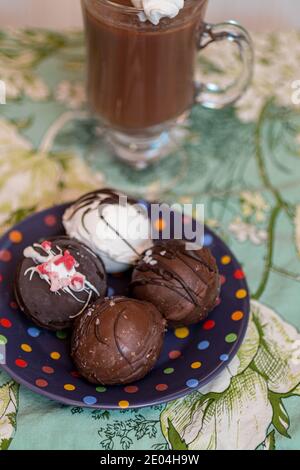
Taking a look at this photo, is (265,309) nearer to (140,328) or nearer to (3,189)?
(140,328)

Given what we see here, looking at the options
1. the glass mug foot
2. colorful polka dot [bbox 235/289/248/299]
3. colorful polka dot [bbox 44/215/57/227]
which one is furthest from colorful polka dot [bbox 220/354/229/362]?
the glass mug foot

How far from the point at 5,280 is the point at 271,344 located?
15.7 inches

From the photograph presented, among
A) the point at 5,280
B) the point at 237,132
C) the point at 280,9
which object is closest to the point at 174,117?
the point at 237,132

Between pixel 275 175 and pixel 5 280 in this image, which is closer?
pixel 5 280

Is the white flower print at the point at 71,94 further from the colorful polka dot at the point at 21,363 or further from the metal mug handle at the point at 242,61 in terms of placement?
the colorful polka dot at the point at 21,363

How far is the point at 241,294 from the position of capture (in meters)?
0.91

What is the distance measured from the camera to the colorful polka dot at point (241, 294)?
91 centimetres

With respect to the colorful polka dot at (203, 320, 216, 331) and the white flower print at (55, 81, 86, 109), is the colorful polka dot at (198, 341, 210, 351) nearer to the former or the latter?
the colorful polka dot at (203, 320, 216, 331)

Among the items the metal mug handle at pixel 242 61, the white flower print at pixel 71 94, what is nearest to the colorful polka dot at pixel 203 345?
the metal mug handle at pixel 242 61

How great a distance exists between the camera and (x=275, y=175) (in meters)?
1.16

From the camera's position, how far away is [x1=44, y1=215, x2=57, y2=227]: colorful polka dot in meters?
0.99

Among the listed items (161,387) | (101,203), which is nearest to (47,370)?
(161,387)

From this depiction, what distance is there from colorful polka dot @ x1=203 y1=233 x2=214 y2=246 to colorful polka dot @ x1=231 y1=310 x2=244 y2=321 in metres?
0.13

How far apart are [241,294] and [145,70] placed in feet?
1.28
